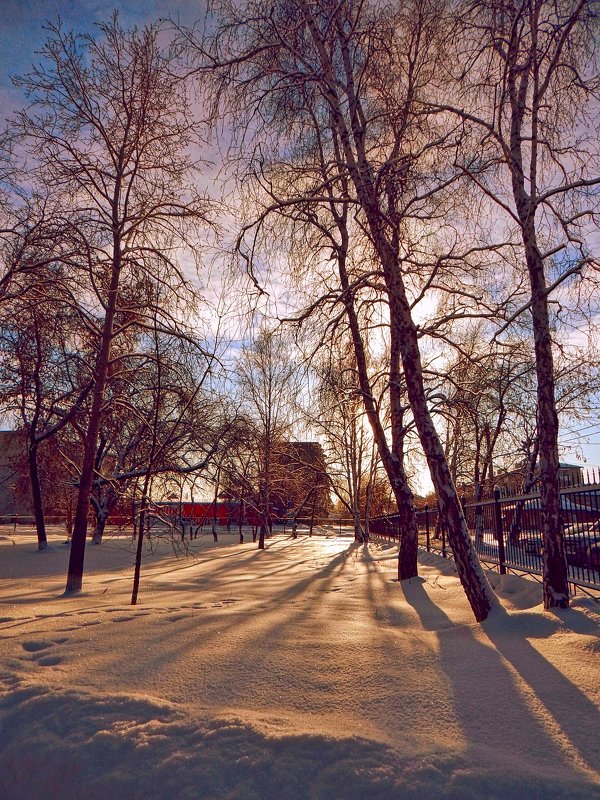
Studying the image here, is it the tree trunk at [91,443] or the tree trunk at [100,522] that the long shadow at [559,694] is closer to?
the tree trunk at [91,443]

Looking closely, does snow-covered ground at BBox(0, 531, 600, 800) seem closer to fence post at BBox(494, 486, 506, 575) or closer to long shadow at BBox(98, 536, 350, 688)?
long shadow at BBox(98, 536, 350, 688)

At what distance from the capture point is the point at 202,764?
8.05ft

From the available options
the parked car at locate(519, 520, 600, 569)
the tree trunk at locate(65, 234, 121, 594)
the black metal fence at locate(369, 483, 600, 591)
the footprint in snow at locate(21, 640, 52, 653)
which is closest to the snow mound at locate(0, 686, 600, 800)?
the footprint in snow at locate(21, 640, 52, 653)

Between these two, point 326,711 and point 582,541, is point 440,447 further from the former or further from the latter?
point 326,711

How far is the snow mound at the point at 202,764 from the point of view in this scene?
2219 mm

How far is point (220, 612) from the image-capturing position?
590cm

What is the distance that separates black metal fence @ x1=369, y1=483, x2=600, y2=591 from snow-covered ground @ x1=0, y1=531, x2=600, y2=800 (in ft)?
3.15

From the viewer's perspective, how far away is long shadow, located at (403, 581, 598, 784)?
2463 millimetres

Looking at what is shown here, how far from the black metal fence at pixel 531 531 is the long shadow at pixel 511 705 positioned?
2.06 m

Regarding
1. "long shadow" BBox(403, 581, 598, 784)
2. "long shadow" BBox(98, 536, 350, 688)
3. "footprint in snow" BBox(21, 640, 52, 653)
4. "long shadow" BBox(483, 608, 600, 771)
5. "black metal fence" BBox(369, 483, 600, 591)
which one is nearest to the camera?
"long shadow" BBox(403, 581, 598, 784)

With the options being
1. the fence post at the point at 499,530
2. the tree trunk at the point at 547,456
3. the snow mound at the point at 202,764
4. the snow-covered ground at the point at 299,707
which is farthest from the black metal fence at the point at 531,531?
the snow mound at the point at 202,764

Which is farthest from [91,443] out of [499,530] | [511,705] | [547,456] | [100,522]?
[100,522]

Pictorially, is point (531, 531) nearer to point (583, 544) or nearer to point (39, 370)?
point (583, 544)

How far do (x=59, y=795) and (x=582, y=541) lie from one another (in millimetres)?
6057
